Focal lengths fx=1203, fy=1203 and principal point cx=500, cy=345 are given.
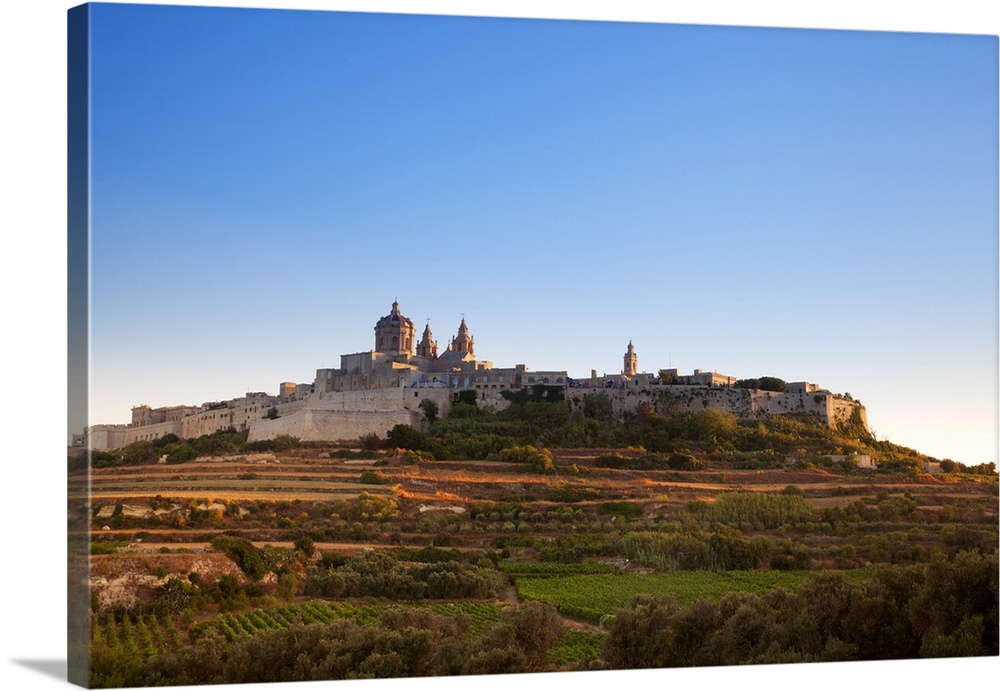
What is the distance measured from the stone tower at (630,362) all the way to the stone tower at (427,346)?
2077 millimetres

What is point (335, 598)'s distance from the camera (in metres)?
10.3

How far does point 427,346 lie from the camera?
46.6 ft

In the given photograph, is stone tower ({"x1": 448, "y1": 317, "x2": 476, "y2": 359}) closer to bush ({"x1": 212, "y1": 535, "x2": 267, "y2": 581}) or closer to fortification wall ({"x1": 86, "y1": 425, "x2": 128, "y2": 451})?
bush ({"x1": 212, "y1": 535, "x2": 267, "y2": 581})

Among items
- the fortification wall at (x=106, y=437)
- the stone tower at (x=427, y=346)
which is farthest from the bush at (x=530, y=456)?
the fortification wall at (x=106, y=437)

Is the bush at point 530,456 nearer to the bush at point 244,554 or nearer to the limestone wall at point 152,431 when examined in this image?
the bush at point 244,554

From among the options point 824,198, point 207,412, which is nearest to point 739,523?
point 824,198

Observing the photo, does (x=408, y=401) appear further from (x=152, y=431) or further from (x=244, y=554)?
(x=244, y=554)

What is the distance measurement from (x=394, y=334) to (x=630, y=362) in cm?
276

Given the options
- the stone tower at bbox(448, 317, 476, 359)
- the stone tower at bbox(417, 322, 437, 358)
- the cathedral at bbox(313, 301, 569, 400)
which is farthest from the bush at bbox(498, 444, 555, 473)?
the stone tower at bbox(417, 322, 437, 358)

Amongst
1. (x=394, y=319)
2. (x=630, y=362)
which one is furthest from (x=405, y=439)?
(x=630, y=362)

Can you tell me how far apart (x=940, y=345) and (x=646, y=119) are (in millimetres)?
3575

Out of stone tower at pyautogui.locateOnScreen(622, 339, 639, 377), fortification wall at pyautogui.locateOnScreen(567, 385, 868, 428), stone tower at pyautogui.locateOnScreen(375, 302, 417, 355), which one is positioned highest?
stone tower at pyautogui.locateOnScreen(375, 302, 417, 355)

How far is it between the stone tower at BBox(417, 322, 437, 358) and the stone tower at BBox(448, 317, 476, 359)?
0.21m

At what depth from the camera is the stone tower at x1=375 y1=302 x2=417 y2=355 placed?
39.4ft
